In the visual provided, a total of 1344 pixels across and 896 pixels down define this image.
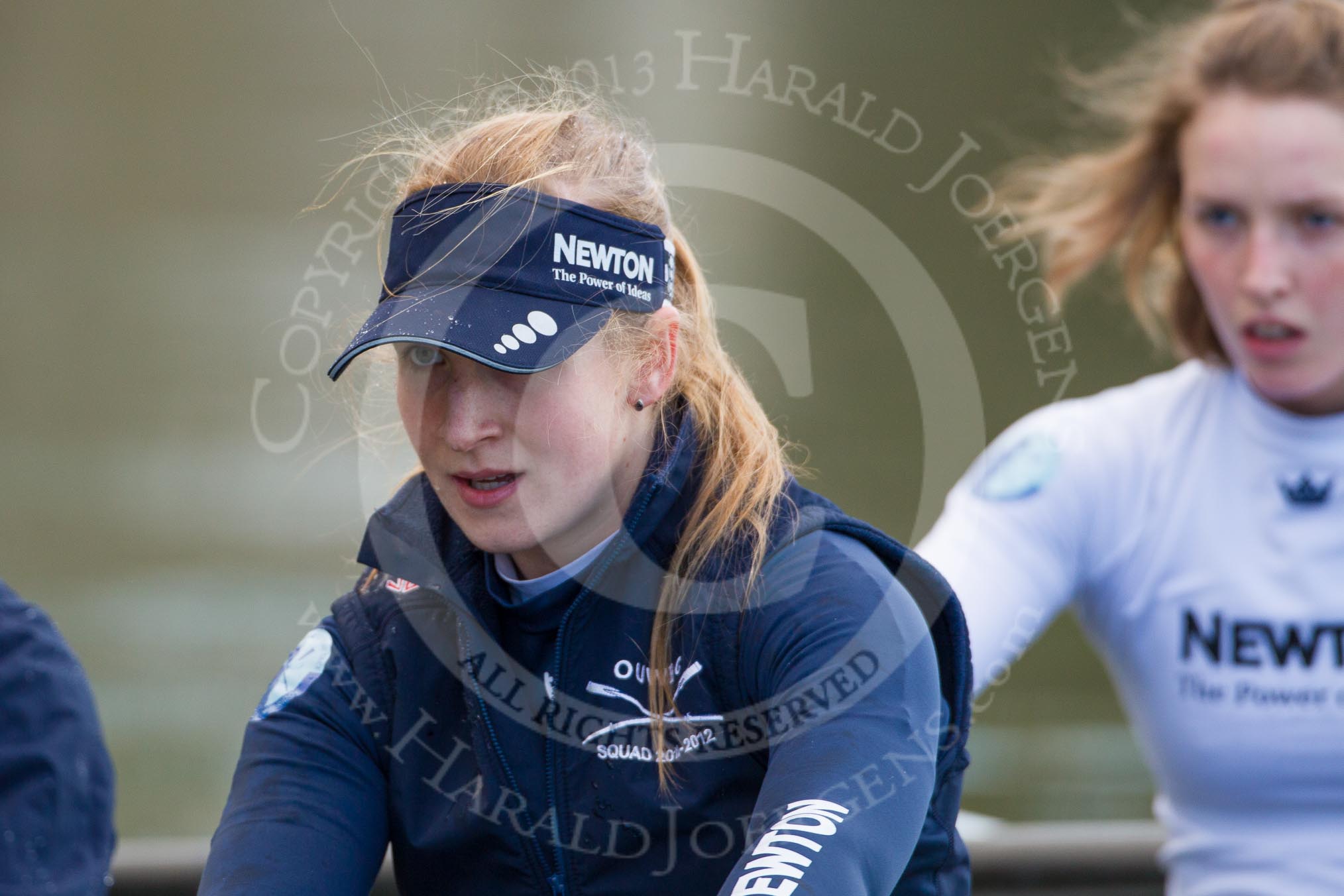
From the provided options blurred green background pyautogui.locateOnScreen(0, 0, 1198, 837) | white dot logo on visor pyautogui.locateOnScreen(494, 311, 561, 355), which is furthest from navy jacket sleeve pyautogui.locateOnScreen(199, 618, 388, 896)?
blurred green background pyautogui.locateOnScreen(0, 0, 1198, 837)

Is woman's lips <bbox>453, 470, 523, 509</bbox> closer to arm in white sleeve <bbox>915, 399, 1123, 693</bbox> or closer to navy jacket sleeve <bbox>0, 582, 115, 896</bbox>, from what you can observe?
navy jacket sleeve <bbox>0, 582, 115, 896</bbox>

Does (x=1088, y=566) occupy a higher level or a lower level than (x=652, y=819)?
higher

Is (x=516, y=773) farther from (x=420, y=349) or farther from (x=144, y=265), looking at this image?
(x=144, y=265)

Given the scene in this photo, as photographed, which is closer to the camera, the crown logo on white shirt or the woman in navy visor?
the woman in navy visor

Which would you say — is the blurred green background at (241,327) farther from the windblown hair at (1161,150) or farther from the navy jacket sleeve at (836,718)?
the navy jacket sleeve at (836,718)

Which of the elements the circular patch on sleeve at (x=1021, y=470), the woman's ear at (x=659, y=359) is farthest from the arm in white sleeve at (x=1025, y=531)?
the woman's ear at (x=659, y=359)

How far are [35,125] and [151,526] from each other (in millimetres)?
1319

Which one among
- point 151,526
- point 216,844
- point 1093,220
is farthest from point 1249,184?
point 151,526

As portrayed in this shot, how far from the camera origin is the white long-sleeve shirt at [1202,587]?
1.50m

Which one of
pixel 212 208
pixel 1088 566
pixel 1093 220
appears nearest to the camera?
pixel 1088 566

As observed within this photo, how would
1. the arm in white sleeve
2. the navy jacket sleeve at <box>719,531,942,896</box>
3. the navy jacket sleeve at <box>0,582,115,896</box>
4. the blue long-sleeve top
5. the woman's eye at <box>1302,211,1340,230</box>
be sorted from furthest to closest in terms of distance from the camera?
the arm in white sleeve, the woman's eye at <box>1302,211,1340,230</box>, the blue long-sleeve top, the navy jacket sleeve at <box>719,531,942,896</box>, the navy jacket sleeve at <box>0,582,115,896</box>

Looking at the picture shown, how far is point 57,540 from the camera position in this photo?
432cm

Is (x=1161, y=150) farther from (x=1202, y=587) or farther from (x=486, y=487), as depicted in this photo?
(x=486, y=487)

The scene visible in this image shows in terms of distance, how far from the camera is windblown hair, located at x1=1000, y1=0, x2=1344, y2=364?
147cm
